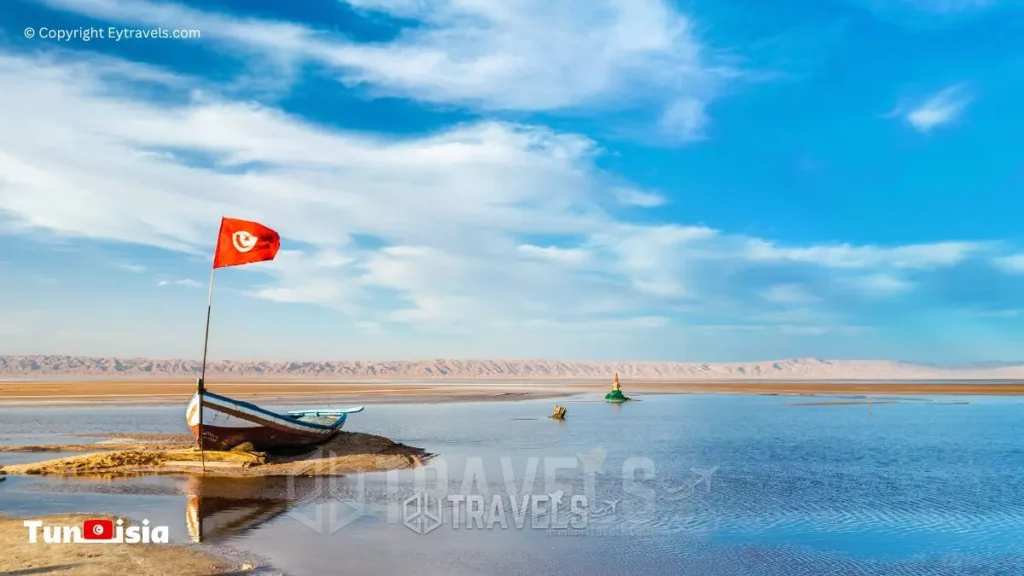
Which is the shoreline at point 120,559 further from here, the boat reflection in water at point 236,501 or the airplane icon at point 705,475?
the airplane icon at point 705,475

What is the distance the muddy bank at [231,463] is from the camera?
987 inches

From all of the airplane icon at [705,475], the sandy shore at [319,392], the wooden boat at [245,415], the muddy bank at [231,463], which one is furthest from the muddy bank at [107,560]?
the sandy shore at [319,392]

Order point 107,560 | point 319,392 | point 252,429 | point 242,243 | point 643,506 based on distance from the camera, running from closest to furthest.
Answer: point 107,560, point 643,506, point 242,243, point 252,429, point 319,392

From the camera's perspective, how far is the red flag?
24.2m

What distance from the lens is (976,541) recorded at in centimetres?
1747

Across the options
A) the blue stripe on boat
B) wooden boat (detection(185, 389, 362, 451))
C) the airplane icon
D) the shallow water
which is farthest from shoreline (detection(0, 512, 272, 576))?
the airplane icon

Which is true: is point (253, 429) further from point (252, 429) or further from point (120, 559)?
point (120, 559)

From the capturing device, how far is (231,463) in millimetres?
26047

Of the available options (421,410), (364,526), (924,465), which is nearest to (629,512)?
(364,526)

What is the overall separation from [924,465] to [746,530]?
51.3 ft

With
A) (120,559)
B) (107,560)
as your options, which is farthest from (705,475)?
(107,560)

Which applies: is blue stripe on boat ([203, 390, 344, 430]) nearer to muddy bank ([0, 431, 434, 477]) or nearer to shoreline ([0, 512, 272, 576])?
muddy bank ([0, 431, 434, 477])

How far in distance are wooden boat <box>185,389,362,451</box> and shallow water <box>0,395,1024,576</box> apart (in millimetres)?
3084

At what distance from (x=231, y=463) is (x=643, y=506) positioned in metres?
14.2
